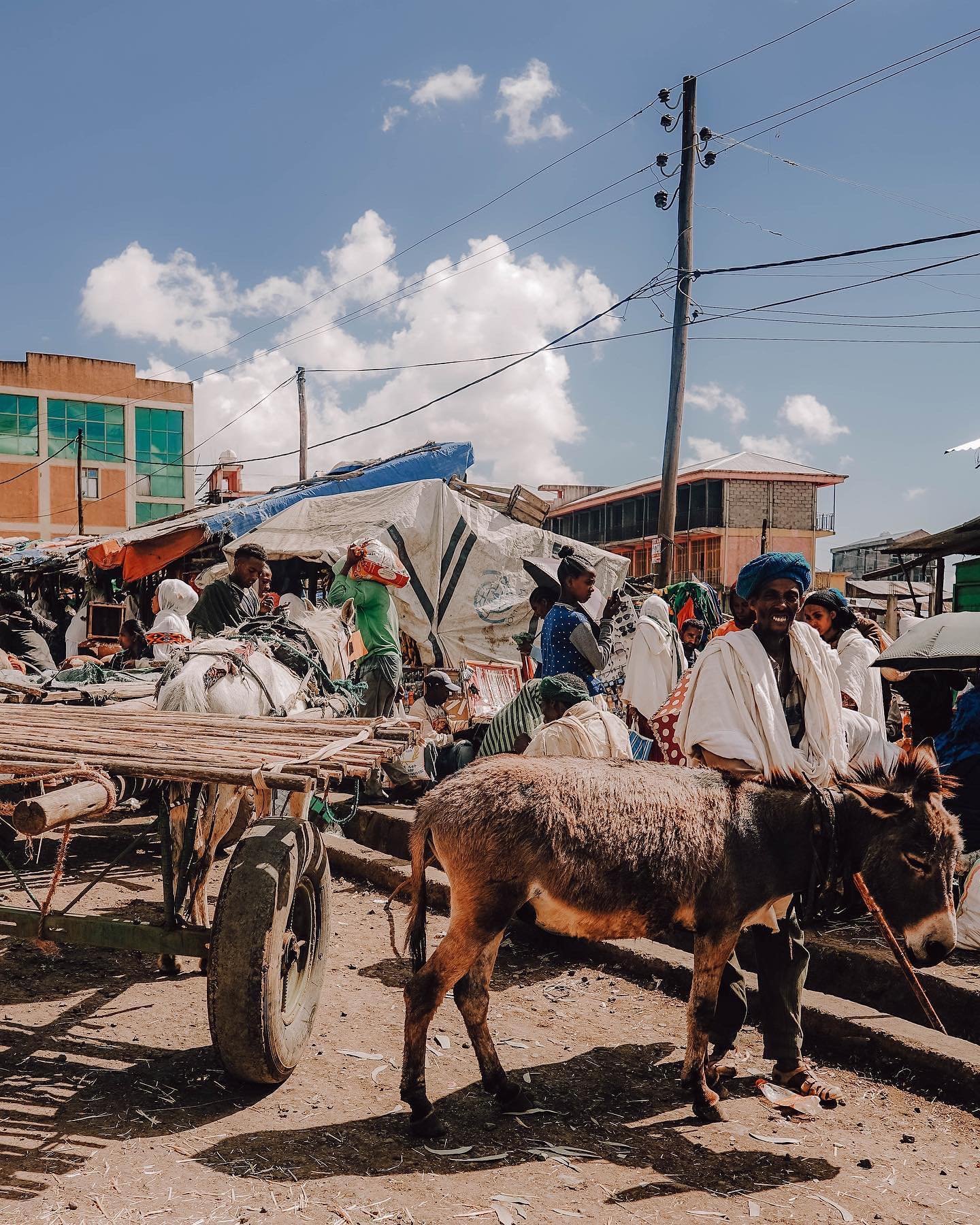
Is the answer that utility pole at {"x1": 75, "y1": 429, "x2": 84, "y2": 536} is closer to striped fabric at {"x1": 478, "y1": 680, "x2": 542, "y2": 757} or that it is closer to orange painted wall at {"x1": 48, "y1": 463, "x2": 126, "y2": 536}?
orange painted wall at {"x1": 48, "y1": 463, "x2": 126, "y2": 536}

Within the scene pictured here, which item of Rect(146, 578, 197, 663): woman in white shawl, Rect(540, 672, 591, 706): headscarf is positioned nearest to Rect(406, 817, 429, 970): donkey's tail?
Rect(540, 672, 591, 706): headscarf

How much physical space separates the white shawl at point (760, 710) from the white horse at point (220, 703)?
220cm

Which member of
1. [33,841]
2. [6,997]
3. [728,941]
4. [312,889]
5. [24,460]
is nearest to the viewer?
[728,941]

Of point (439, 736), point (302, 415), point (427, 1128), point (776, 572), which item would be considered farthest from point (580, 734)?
point (302, 415)

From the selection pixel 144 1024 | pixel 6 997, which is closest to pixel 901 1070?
pixel 144 1024

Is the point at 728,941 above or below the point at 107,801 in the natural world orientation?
below

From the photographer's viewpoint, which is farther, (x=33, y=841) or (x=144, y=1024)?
(x=33, y=841)

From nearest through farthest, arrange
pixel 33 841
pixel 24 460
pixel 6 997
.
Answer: pixel 6 997 < pixel 33 841 < pixel 24 460

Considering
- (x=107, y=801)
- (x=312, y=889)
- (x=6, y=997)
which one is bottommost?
(x=6, y=997)

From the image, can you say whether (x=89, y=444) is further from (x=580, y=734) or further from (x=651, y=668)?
(x=580, y=734)

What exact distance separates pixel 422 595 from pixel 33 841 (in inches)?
354

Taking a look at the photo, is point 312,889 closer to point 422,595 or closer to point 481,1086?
point 481,1086

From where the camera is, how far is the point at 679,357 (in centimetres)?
1608

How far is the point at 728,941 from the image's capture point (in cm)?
366
